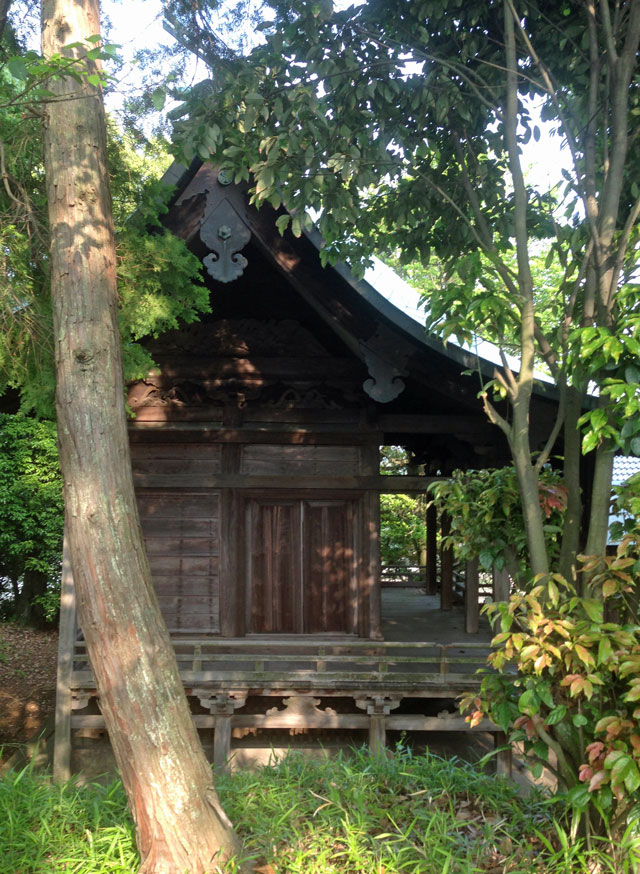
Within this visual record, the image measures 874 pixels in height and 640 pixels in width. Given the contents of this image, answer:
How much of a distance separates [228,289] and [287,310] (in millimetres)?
705

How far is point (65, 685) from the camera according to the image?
23.2 feet

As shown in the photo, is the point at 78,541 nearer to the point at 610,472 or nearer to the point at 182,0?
the point at 610,472

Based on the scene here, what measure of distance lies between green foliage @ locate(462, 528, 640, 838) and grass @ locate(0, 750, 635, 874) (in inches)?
15.0

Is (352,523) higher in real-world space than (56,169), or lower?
lower

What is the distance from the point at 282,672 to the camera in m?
7.20

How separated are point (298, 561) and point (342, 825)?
4.42 m

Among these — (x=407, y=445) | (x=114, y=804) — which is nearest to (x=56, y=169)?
(x=114, y=804)

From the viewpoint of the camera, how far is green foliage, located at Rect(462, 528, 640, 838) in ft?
11.0

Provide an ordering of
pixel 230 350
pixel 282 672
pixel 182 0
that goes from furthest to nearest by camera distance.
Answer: pixel 230 350
pixel 282 672
pixel 182 0

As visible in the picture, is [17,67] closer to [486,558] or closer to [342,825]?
[486,558]

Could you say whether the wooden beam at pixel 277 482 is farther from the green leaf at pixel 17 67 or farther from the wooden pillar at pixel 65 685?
the green leaf at pixel 17 67

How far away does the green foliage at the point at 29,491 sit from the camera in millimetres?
13336

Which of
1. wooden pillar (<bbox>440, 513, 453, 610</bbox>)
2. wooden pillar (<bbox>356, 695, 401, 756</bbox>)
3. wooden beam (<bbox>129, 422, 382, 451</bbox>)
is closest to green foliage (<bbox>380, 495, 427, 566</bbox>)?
wooden pillar (<bbox>440, 513, 453, 610</bbox>)

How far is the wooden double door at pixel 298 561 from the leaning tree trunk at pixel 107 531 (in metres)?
4.68
